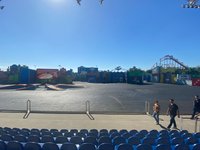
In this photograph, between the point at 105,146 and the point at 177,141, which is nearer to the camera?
the point at 105,146

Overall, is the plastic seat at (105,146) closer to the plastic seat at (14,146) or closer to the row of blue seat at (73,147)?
the row of blue seat at (73,147)

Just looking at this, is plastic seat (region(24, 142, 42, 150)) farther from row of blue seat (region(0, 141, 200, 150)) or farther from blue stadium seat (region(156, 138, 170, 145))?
blue stadium seat (region(156, 138, 170, 145))

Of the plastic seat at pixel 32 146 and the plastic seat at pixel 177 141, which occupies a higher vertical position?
the plastic seat at pixel 32 146

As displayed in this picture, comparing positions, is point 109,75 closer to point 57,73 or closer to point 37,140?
point 57,73

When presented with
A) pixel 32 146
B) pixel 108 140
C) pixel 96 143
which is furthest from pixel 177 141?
pixel 32 146

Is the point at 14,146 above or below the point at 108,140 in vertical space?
above

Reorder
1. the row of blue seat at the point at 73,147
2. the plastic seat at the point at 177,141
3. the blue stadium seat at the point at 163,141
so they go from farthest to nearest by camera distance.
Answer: the plastic seat at the point at 177,141 < the blue stadium seat at the point at 163,141 < the row of blue seat at the point at 73,147

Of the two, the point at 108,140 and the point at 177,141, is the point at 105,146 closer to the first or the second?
the point at 108,140

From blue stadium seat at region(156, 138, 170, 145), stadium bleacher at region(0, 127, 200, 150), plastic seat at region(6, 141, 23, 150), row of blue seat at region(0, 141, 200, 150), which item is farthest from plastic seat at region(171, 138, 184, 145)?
plastic seat at region(6, 141, 23, 150)

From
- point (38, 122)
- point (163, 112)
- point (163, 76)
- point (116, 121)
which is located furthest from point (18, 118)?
point (163, 76)

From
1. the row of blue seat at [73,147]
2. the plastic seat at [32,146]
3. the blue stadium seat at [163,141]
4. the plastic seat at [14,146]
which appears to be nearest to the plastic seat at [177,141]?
the blue stadium seat at [163,141]

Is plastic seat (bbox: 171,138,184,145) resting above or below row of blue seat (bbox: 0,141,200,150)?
below

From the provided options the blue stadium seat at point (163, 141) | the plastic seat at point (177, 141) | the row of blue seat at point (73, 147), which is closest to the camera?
the row of blue seat at point (73, 147)

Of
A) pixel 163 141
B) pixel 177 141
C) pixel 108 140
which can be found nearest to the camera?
pixel 163 141
